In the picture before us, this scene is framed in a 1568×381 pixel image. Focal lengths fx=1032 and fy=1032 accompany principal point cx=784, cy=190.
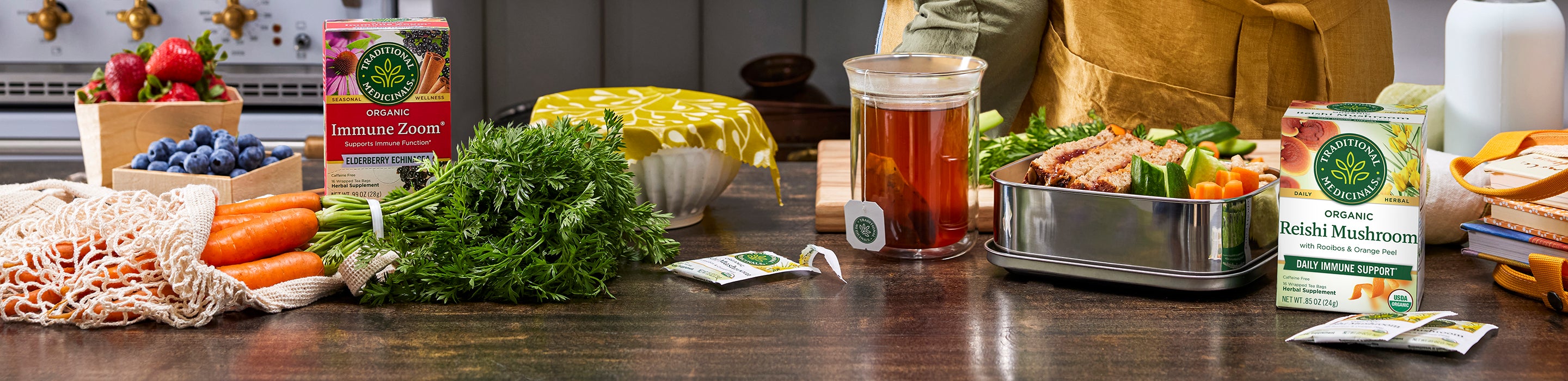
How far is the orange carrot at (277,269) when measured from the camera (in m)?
0.78

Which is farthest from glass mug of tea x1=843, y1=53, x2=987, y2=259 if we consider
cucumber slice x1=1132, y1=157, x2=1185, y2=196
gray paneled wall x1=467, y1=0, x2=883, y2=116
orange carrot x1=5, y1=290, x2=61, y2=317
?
gray paneled wall x1=467, y1=0, x2=883, y2=116

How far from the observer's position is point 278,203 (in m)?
0.88

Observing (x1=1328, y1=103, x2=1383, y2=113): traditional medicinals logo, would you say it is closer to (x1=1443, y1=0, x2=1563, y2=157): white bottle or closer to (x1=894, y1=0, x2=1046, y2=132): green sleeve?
(x1=1443, y1=0, x2=1563, y2=157): white bottle

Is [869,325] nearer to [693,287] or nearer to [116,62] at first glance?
[693,287]

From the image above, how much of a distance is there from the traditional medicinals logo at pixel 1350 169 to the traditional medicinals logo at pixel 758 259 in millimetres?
434

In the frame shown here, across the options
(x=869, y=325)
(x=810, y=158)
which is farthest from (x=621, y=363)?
(x=810, y=158)

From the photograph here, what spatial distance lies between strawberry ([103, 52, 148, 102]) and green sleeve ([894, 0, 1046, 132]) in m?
1.00

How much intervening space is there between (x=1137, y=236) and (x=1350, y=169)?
0.15m

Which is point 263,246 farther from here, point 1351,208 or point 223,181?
point 1351,208

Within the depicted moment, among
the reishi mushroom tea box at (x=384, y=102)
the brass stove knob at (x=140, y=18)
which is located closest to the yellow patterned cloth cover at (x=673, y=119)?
the reishi mushroom tea box at (x=384, y=102)

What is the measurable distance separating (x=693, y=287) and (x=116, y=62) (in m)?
0.86

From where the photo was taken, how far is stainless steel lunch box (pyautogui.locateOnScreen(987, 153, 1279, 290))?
79cm

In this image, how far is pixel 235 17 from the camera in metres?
2.38

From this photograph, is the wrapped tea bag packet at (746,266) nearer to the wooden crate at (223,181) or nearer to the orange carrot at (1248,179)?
the orange carrot at (1248,179)
